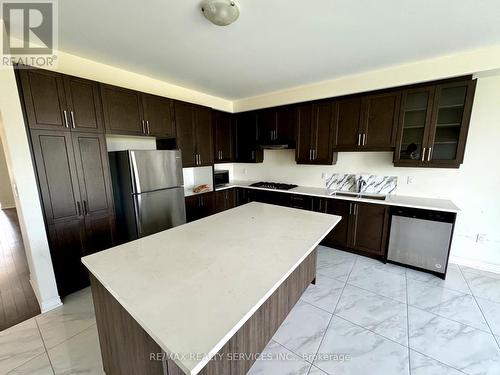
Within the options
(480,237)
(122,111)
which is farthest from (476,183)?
(122,111)

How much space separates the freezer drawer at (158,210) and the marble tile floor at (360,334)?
0.93 m

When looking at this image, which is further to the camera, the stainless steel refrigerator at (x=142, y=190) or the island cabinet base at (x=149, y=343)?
the stainless steel refrigerator at (x=142, y=190)

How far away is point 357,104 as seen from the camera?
2969 millimetres

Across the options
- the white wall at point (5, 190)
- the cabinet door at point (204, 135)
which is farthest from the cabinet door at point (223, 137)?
the white wall at point (5, 190)

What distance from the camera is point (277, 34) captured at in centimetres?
192

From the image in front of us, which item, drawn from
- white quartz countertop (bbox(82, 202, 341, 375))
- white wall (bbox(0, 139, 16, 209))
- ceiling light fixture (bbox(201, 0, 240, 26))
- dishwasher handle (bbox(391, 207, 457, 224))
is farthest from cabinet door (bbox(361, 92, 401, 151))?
white wall (bbox(0, 139, 16, 209))

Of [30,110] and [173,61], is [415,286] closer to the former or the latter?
[173,61]

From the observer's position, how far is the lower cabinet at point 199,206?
3350 millimetres

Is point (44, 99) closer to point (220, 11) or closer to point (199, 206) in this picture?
point (220, 11)

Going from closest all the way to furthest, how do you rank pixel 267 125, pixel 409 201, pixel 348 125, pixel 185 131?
pixel 409 201, pixel 348 125, pixel 185 131, pixel 267 125

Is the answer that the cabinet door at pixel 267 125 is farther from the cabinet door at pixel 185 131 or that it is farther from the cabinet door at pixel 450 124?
the cabinet door at pixel 450 124

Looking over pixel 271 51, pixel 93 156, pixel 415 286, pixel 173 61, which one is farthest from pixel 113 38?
pixel 415 286

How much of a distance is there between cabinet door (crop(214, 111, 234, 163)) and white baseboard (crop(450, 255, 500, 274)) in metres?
3.85

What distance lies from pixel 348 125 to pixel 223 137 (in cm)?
225
